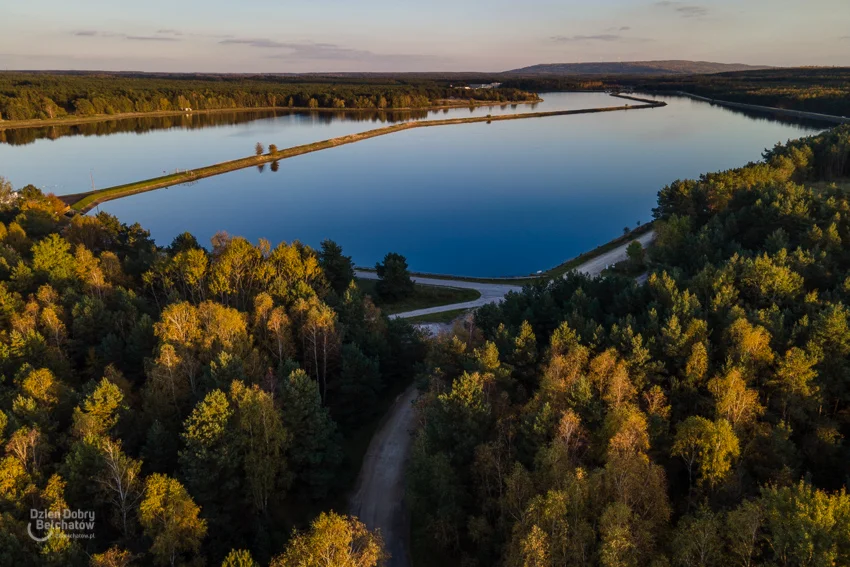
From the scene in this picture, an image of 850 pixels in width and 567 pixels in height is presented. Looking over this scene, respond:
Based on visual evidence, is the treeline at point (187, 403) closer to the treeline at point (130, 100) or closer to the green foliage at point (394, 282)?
the green foliage at point (394, 282)

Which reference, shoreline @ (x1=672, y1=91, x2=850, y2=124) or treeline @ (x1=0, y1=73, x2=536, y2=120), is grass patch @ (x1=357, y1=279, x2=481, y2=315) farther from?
treeline @ (x1=0, y1=73, x2=536, y2=120)

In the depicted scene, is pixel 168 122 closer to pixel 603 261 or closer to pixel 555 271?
pixel 555 271

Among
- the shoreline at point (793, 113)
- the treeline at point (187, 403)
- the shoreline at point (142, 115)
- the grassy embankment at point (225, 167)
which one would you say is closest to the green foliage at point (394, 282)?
the treeline at point (187, 403)

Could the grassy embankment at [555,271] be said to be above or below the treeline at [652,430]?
below

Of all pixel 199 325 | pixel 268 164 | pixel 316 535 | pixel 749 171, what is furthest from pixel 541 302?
pixel 268 164

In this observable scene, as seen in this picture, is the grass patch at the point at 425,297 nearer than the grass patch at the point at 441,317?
No

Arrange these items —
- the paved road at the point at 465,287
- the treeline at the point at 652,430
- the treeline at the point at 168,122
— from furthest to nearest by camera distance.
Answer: the treeline at the point at 168,122, the paved road at the point at 465,287, the treeline at the point at 652,430

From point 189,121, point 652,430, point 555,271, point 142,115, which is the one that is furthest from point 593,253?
point 142,115
